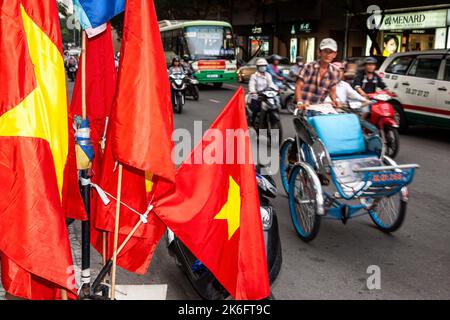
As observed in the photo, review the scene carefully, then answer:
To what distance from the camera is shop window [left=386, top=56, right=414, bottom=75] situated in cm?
1157

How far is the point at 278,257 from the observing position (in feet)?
12.8

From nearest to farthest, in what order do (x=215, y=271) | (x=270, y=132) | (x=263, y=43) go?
1. (x=215, y=271)
2. (x=270, y=132)
3. (x=263, y=43)

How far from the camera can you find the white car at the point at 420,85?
10.5 metres

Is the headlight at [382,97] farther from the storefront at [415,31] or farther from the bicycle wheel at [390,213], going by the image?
the storefront at [415,31]

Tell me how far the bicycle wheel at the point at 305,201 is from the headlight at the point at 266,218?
1.04 meters

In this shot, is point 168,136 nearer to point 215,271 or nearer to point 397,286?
point 215,271

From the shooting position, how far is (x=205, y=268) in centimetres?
369

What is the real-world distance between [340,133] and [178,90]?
34.6ft

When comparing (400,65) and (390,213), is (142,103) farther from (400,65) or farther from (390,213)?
(400,65)

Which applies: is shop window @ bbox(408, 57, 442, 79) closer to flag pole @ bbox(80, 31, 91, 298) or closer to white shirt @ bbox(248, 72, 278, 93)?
white shirt @ bbox(248, 72, 278, 93)

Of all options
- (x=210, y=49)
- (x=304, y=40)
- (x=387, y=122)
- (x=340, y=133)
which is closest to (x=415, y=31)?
(x=210, y=49)

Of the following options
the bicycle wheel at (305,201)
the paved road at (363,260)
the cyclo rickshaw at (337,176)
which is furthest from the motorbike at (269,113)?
the bicycle wheel at (305,201)
